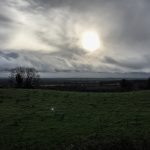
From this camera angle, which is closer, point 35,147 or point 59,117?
point 35,147

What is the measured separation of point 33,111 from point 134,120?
850 cm

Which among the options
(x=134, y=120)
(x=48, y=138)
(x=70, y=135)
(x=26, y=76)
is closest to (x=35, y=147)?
(x=48, y=138)

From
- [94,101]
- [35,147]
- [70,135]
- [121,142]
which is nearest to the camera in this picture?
[35,147]

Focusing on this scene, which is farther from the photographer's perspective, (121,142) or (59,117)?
(59,117)

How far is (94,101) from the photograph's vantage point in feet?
109

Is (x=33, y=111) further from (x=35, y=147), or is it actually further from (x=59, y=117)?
(x=35, y=147)

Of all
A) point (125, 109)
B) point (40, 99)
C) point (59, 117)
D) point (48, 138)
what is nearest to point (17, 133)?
point (48, 138)

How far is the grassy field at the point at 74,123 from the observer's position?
1574 centimetres

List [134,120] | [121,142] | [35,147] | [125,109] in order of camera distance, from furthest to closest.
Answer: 1. [125,109]
2. [134,120]
3. [121,142]
4. [35,147]

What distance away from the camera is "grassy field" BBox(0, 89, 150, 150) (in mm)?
15742

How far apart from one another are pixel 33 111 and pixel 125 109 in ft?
27.0

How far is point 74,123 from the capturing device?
69.2 ft

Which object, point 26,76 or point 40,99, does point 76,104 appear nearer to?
point 40,99

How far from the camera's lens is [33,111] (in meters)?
26.0
